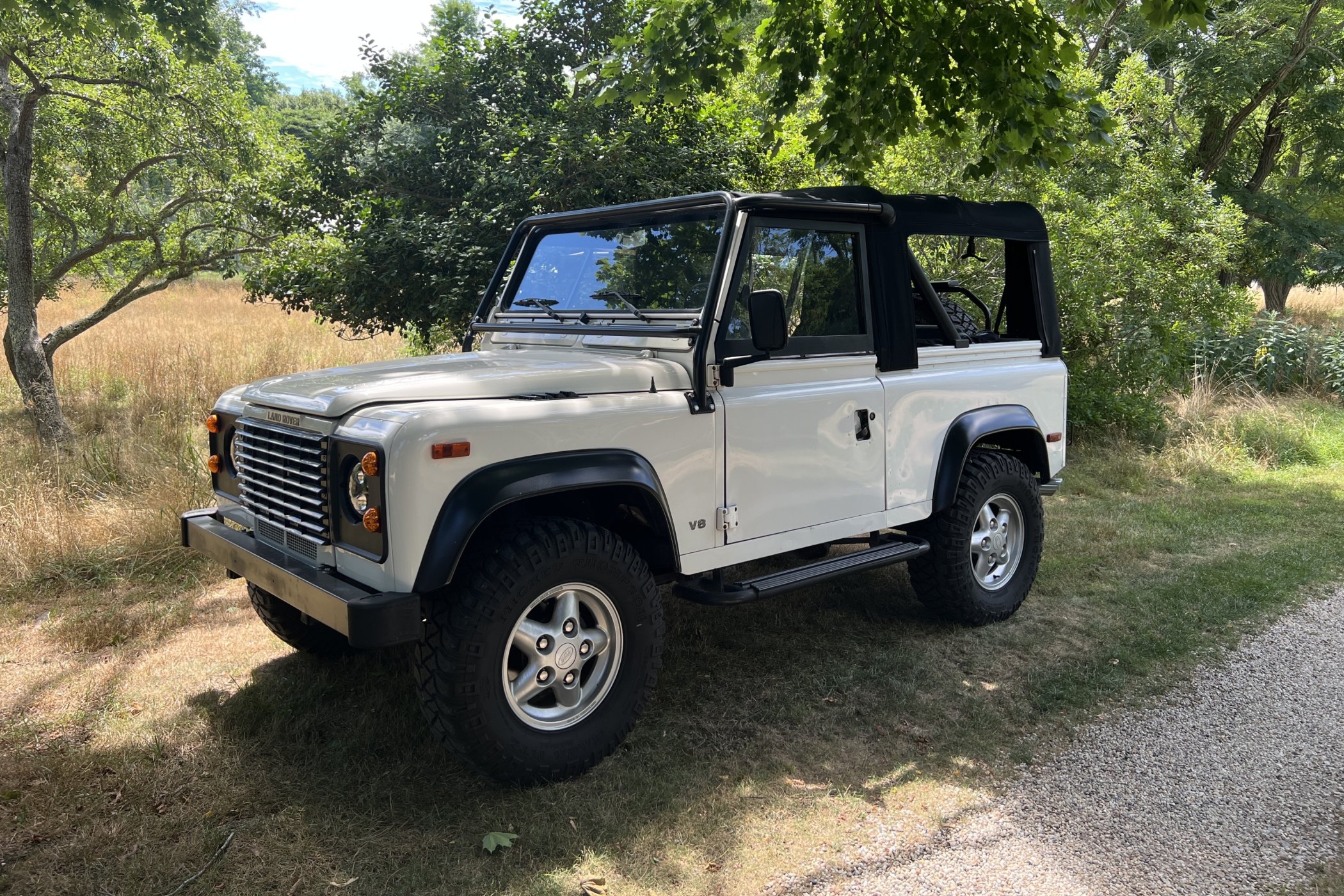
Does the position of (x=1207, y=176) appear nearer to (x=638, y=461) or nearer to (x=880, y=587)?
(x=880, y=587)

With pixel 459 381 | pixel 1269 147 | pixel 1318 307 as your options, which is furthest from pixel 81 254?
pixel 1318 307

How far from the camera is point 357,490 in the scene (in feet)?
9.77

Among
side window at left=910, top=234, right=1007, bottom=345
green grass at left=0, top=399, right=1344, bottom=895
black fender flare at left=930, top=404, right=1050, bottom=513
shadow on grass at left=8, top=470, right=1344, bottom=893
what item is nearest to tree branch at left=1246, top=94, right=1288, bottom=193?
side window at left=910, top=234, right=1007, bottom=345

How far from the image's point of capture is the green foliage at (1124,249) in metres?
9.05

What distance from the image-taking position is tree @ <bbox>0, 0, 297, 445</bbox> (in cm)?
863

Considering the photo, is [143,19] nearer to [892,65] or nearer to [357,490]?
[892,65]

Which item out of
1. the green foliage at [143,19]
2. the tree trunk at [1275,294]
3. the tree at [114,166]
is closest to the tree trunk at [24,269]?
the tree at [114,166]

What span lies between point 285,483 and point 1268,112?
21.4 metres

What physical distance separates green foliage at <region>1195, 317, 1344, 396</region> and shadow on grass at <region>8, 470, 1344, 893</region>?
7.46 meters

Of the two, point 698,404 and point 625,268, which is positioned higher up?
point 625,268

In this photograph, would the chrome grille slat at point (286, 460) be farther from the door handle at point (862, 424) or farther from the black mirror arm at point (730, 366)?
the door handle at point (862, 424)

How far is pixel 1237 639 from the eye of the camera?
4.70m

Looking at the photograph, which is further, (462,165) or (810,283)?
(462,165)

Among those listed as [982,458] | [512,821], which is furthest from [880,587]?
[512,821]
